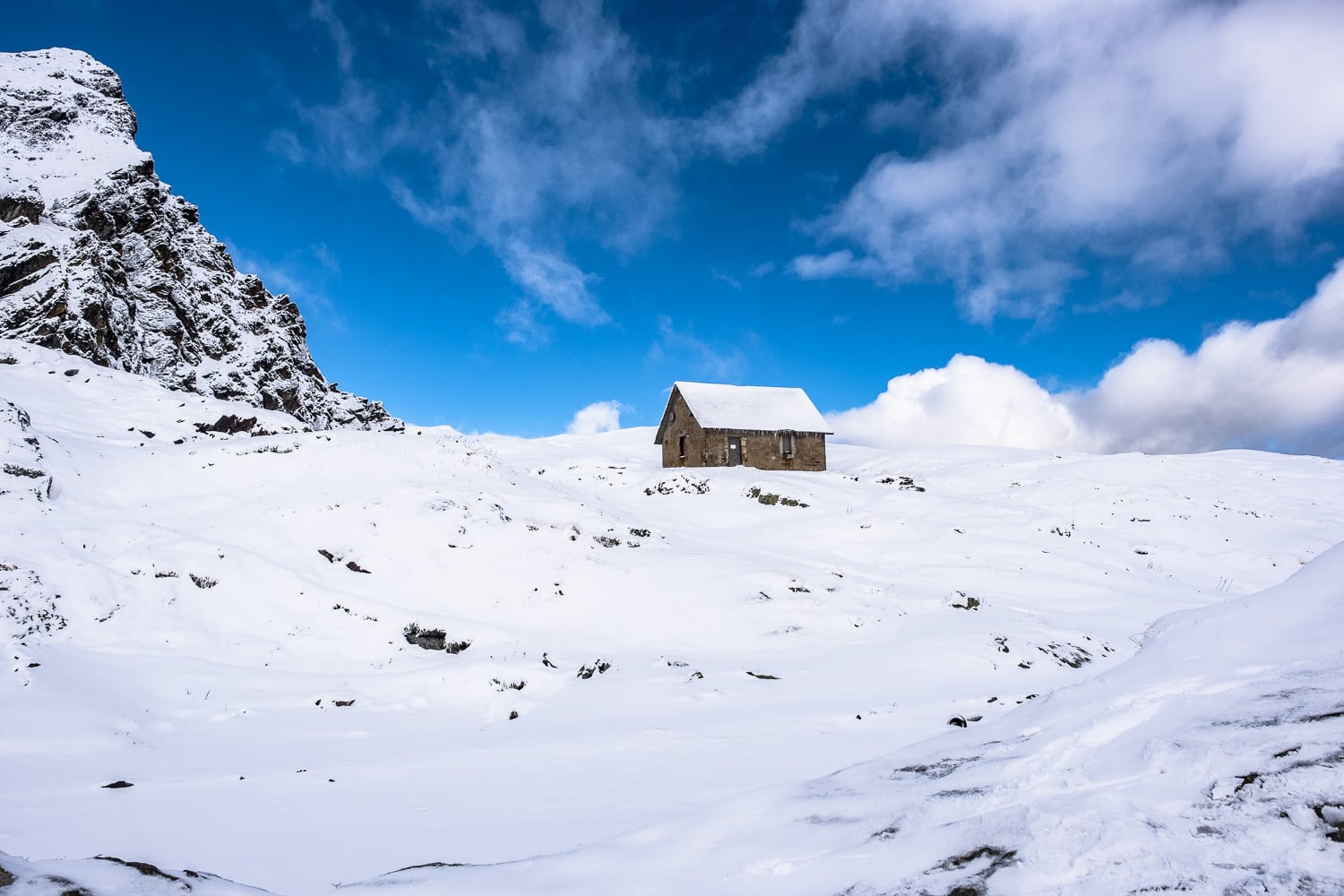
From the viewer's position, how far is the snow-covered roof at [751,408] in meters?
44.2

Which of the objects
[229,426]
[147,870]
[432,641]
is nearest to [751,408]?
[229,426]

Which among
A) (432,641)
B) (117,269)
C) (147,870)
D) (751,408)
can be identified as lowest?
(147,870)

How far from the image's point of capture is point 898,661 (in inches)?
441

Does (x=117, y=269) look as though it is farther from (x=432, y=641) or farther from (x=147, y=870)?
(x=147, y=870)

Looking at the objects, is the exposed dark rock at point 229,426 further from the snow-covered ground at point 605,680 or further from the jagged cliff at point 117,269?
the jagged cliff at point 117,269

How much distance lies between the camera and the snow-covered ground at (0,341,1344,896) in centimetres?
284

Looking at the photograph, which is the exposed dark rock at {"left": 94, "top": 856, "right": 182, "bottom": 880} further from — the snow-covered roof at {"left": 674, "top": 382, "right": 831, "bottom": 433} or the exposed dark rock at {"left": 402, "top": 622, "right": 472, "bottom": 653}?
the snow-covered roof at {"left": 674, "top": 382, "right": 831, "bottom": 433}

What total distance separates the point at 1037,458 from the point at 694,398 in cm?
2328

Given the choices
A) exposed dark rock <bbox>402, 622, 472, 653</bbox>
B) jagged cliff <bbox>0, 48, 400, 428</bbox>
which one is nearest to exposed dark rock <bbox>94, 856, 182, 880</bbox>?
exposed dark rock <bbox>402, 622, 472, 653</bbox>

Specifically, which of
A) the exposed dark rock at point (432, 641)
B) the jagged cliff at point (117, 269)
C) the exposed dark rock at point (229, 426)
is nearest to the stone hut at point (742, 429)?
the jagged cliff at point (117, 269)

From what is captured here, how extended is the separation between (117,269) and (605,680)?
129 ft

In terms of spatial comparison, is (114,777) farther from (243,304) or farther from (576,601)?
(243,304)

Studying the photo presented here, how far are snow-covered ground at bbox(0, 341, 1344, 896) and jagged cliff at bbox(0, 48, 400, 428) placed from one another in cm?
665

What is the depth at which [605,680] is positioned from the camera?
34.5 feet
